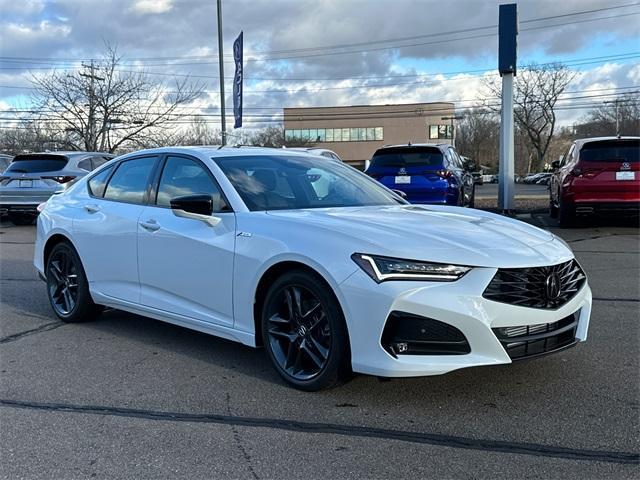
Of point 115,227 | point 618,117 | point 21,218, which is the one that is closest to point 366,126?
point 618,117

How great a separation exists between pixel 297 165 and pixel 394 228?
4.91 ft

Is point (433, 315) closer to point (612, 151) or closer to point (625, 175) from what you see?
point (625, 175)

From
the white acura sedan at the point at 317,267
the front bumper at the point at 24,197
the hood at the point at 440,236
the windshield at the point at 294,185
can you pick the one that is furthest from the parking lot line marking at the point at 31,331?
the front bumper at the point at 24,197

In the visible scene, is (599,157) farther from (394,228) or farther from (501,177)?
(394,228)

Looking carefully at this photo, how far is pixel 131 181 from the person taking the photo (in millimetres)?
5484

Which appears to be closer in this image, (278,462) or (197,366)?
(278,462)

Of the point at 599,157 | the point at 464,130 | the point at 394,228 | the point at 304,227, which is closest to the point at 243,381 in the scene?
the point at 304,227

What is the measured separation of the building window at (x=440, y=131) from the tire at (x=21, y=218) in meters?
78.6

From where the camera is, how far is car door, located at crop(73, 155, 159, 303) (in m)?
5.20

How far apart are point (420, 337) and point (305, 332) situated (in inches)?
31.2

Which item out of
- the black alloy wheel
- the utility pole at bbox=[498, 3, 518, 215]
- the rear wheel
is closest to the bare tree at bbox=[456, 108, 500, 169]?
the utility pole at bbox=[498, 3, 518, 215]

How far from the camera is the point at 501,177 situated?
15008 mm

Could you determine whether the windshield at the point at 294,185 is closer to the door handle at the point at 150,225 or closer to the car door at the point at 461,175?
the door handle at the point at 150,225

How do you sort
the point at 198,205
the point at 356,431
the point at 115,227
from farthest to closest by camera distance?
the point at 115,227 → the point at 198,205 → the point at 356,431
